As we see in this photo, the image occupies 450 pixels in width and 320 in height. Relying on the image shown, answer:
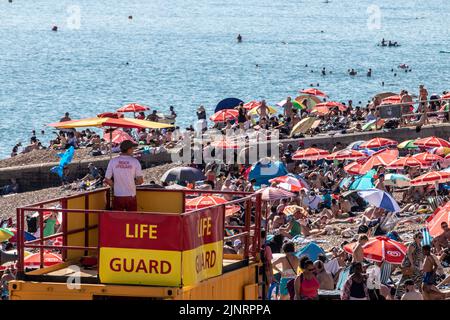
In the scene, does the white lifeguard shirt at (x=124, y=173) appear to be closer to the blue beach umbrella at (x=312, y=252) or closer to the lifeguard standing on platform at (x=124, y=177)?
the lifeguard standing on platform at (x=124, y=177)

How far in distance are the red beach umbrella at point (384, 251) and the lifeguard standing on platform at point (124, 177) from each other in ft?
21.2

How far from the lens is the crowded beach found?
53.7 feet

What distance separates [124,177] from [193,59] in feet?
327

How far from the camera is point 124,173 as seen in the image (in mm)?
12891

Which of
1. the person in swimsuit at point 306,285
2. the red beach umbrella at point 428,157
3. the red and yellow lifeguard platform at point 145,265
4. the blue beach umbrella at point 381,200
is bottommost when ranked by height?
the blue beach umbrella at point 381,200

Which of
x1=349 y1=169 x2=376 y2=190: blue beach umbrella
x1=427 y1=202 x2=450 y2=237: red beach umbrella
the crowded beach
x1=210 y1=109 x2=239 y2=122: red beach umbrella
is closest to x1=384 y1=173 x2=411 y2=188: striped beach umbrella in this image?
the crowded beach

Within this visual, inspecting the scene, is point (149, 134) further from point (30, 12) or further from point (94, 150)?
point (30, 12)

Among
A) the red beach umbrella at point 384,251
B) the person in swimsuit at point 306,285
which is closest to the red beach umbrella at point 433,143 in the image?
the red beach umbrella at point 384,251

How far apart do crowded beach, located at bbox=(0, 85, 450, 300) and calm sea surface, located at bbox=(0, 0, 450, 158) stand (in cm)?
2290

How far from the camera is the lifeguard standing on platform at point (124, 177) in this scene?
12852mm

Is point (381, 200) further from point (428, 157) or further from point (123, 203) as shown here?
point (123, 203)

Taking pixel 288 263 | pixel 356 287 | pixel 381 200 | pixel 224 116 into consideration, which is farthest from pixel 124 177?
pixel 224 116
